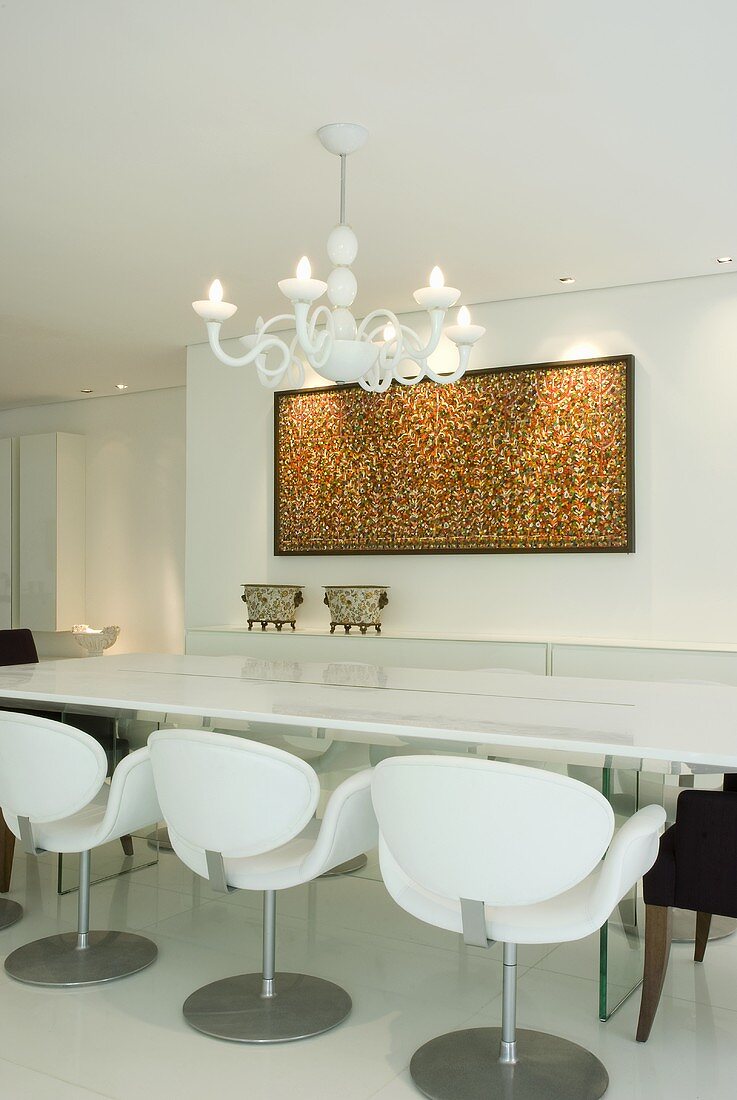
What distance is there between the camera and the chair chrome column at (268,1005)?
8.32 feet

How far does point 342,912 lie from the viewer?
346 centimetres

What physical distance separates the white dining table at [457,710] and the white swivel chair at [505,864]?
0.65 feet

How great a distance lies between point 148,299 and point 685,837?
3968mm

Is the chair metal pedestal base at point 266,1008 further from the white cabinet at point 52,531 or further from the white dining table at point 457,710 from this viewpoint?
the white cabinet at point 52,531

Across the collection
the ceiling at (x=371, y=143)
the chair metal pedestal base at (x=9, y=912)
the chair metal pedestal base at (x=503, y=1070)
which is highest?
the ceiling at (x=371, y=143)

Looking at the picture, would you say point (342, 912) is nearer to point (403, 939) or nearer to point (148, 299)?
point (403, 939)

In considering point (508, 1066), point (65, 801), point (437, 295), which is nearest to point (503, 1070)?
point (508, 1066)

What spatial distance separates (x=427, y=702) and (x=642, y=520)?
7.99ft

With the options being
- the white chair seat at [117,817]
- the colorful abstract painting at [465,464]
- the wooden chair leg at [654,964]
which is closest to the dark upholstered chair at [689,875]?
the wooden chair leg at [654,964]

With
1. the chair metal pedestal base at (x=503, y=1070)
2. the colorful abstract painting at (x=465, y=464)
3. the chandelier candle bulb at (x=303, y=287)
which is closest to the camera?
the chair metal pedestal base at (x=503, y=1070)

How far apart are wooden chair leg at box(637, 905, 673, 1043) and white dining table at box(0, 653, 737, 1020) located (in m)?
0.11

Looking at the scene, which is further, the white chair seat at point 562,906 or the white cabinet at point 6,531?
the white cabinet at point 6,531

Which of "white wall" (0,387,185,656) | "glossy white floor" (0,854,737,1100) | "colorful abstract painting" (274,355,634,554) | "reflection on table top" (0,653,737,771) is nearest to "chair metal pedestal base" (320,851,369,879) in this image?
"glossy white floor" (0,854,737,1100)

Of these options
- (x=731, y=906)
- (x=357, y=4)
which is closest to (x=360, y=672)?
(x=731, y=906)
